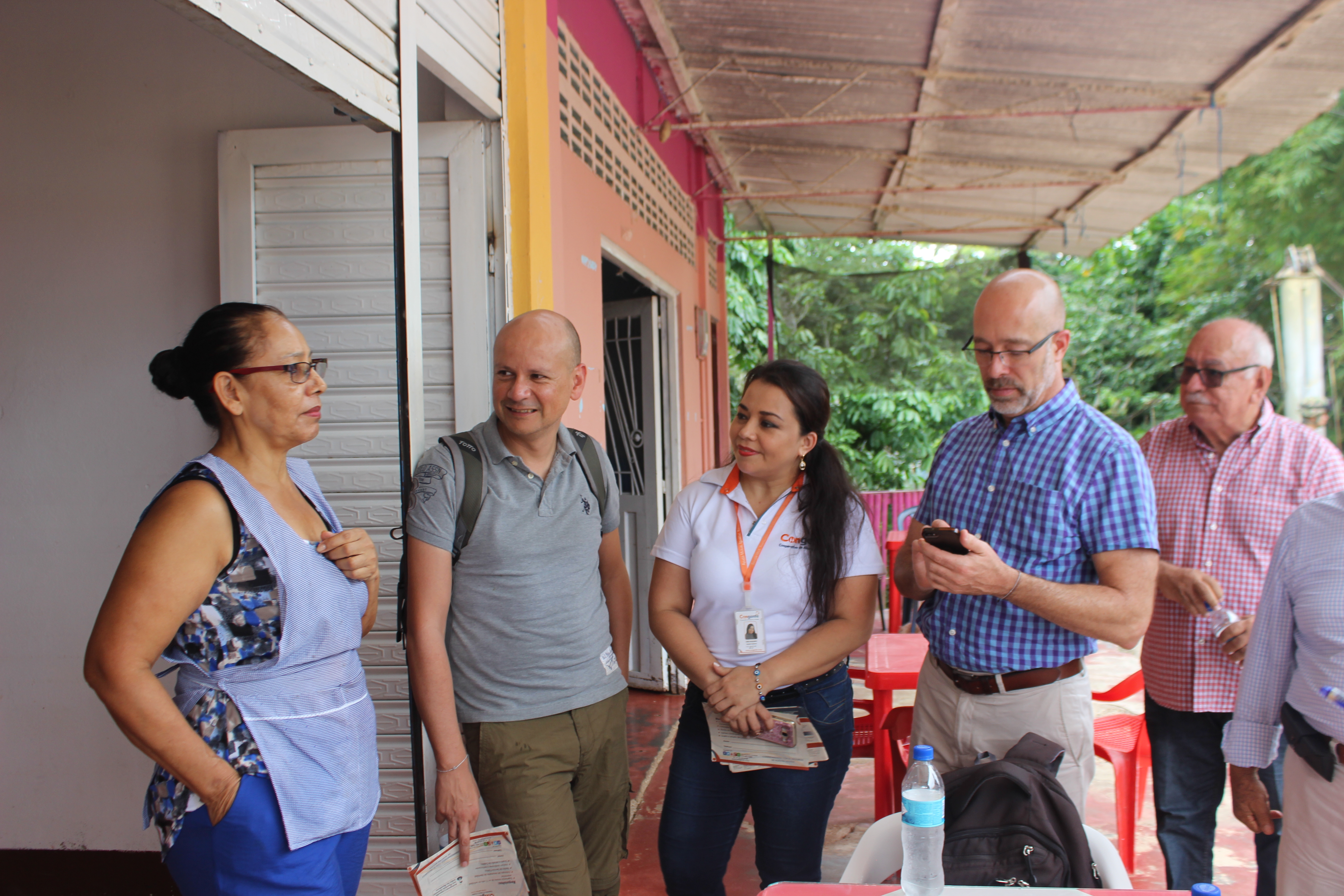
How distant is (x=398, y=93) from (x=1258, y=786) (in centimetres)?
246

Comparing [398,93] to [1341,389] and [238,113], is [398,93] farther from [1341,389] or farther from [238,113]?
[1341,389]

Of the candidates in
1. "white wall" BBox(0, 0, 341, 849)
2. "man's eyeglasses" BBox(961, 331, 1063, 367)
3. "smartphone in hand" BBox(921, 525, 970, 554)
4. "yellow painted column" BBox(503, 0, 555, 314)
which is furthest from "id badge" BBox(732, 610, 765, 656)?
"white wall" BBox(0, 0, 341, 849)

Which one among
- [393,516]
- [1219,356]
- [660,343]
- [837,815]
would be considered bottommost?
[837,815]

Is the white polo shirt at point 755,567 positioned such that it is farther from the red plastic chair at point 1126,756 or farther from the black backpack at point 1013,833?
the red plastic chair at point 1126,756

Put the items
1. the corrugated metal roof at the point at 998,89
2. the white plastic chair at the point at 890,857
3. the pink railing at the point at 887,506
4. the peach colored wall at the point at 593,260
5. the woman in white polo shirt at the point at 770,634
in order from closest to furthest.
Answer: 1. the white plastic chair at the point at 890,857
2. the woman in white polo shirt at the point at 770,634
3. the peach colored wall at the point at 593,260
4. the corrugated metal roof at the point at 998,89
5. the pink railing at the point at 887,506

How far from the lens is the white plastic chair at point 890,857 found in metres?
1.60

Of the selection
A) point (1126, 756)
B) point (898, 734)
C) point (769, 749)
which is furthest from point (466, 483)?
point (1126, 756)

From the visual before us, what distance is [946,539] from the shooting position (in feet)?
6.16

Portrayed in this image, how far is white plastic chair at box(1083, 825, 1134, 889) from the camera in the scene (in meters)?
1.57

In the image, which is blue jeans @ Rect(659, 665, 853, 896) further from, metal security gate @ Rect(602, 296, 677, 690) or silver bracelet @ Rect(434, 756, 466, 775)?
metal security gate @ Rect(602, 296, 677, 690)

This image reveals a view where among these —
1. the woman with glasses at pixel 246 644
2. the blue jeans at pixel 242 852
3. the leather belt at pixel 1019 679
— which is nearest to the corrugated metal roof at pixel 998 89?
the leather belt at pixel 1019 679

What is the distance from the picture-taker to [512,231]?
8.69ft

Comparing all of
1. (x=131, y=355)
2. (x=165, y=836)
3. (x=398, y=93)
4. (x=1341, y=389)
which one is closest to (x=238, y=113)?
(x=131, y=355)

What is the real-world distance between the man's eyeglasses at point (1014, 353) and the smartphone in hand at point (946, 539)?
1.28 ft
